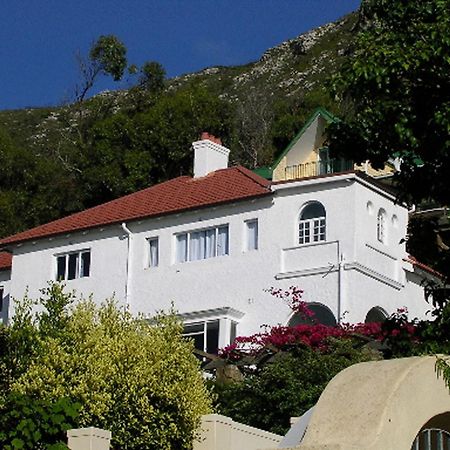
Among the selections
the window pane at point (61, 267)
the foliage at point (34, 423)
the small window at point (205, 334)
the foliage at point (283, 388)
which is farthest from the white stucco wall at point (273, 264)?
the foliage at point (34, 423)

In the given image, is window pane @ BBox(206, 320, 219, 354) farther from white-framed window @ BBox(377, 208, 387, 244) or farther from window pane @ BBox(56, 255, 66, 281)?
window pane @ BBox(56, 255, 66, 281)

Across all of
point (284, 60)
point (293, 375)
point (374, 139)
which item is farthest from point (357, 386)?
point (284, 60)

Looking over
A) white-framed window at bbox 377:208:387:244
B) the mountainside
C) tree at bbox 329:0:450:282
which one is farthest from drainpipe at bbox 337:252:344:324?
tree at bbox 329:0:450:282

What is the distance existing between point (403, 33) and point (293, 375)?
628 inches

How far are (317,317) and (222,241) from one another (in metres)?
4.87

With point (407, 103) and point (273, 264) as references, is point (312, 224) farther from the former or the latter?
point (407, 103)

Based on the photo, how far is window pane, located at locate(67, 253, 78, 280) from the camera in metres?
46.6

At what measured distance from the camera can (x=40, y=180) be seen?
229 feet

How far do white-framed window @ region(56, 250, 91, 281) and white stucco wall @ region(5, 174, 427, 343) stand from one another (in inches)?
19.8

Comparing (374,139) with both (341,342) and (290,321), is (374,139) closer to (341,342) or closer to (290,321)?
(341,342)

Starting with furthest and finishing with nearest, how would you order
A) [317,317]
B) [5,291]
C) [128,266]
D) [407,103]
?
[5,291] < [128,266] < [317,317] < [407,103]

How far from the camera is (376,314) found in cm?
4178

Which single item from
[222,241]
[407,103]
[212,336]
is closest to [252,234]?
[222,241]

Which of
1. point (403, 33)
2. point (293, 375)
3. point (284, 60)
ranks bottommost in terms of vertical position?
point (293, 375)
